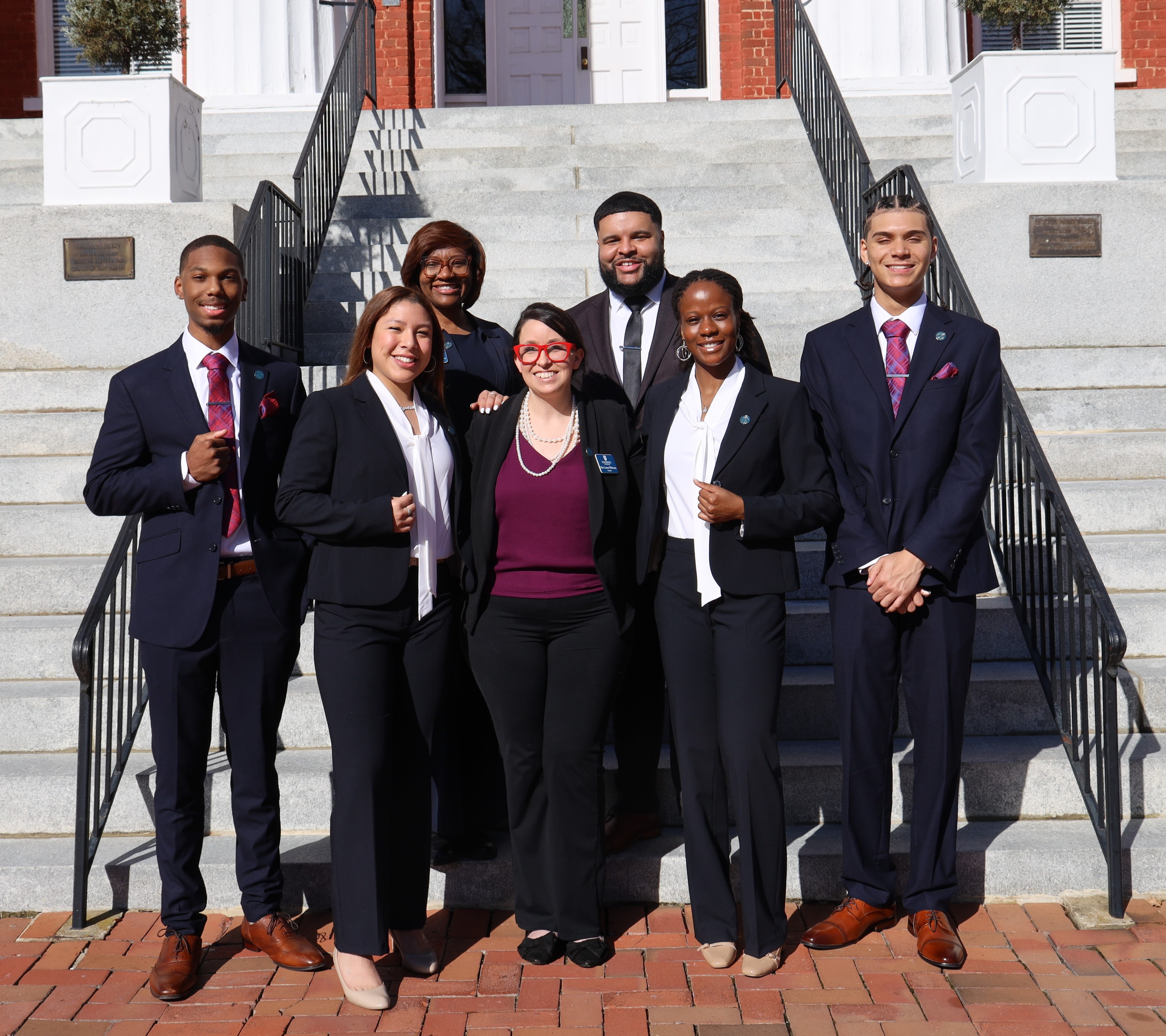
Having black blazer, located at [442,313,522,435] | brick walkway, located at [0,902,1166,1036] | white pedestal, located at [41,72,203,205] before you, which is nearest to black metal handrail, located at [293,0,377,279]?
white pedestal, located at [41,72,203,205]

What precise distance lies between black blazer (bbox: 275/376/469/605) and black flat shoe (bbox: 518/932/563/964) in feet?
3.80

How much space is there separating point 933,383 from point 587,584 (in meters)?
1.23

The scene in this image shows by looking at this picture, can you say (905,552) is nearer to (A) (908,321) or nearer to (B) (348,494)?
(A) (908,321)

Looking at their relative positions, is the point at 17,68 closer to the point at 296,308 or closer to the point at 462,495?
the point at 296,308

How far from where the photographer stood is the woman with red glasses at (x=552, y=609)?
3492 mm

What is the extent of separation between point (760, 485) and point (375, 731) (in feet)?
4.45

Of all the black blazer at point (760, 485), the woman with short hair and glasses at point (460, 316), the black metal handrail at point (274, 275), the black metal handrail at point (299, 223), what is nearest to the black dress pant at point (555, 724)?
the black blazer at point (760, 485)

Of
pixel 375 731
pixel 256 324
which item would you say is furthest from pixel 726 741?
pixel 256 324

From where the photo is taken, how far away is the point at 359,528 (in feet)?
11.0

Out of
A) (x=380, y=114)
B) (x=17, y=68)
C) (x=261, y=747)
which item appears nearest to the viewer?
(x=261, y=747)

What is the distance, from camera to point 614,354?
416 cm

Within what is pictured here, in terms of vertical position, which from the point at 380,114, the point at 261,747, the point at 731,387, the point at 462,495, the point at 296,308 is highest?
the point at 380,114

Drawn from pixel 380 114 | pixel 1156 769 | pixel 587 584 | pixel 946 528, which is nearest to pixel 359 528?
pixel 587 584

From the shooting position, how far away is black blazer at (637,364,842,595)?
3465 millimetres
